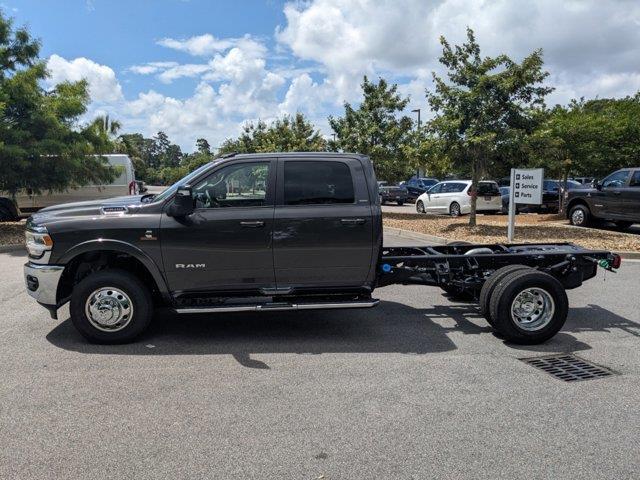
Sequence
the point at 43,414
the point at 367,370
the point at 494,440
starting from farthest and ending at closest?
1. the point at 367,370
2. the point at 43,414
3. the point at 494,440

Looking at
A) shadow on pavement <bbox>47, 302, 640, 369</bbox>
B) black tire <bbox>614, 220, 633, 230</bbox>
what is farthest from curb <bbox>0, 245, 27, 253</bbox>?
black tire <bbox>614, 220, 633, 230</bbox>

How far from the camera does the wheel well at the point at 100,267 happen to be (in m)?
5.65

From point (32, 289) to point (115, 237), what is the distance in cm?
105

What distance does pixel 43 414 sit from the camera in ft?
13.1

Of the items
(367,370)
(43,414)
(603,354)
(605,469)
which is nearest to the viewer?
(605,469)

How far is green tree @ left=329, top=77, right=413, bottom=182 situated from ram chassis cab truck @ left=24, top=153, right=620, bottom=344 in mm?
16554

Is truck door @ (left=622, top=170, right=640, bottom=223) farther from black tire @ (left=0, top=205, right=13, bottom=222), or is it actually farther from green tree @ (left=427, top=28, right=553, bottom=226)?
black tire @ (left=0, top=205, right=13, bottom=222)

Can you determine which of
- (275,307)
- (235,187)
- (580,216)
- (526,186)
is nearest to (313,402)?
(275,307)

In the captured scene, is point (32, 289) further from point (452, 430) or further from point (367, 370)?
point (452, 430)

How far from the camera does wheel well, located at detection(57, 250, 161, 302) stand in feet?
18.5

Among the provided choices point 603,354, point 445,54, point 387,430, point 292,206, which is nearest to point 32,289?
point 292,206

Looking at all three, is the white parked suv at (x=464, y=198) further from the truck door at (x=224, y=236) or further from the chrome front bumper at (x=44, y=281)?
the chrome front bumper at (x=44, y=281)

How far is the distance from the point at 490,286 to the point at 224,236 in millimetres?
2842

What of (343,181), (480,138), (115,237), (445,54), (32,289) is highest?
(445,54)
